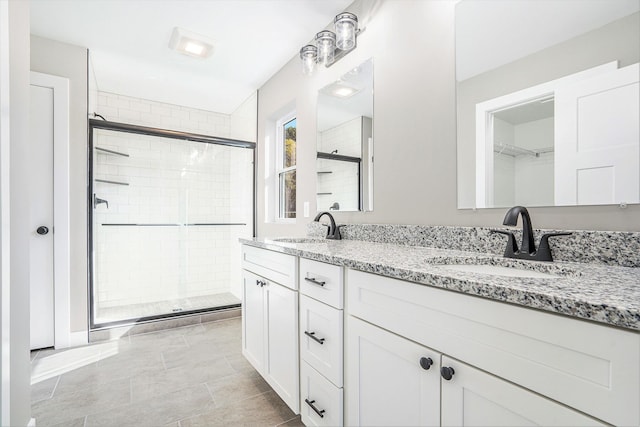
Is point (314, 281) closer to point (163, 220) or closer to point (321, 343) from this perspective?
point (321, 343)

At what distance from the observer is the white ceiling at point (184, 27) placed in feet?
6.95

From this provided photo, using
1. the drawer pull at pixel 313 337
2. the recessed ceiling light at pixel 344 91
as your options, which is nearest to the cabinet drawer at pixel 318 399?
the drawer pull at pixel 313 337

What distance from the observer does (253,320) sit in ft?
6.37

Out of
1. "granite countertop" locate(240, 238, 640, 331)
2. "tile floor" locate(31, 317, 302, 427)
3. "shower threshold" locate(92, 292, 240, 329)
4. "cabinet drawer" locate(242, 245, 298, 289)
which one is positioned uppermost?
"granite countertop" locate(240, 238, 640, 331)

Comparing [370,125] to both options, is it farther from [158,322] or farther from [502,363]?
[158,322]

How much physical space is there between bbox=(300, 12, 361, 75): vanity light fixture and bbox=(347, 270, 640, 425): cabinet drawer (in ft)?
5.52

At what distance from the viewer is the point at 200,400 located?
1763 mm

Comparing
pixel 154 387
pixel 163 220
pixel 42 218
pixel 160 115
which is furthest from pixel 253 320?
pixel 160 115

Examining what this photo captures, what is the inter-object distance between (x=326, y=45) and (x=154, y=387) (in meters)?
2.47

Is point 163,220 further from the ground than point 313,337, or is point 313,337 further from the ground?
point 163,220

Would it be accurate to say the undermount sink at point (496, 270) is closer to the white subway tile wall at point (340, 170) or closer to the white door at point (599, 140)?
the white door at point (599, 140)

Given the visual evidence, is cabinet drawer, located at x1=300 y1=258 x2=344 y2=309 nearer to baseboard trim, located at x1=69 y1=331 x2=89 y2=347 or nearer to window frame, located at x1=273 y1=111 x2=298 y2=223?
window frame, located at x1=273 y1=111 x2=298 y2=223

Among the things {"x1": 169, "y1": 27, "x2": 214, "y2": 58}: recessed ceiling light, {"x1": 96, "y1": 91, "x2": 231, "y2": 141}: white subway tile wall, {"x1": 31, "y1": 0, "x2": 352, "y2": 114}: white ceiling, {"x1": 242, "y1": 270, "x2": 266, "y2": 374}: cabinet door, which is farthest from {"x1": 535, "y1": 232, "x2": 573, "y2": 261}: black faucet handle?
{"x1": 96, "y1": 91, "x2": 231, "y2": 141}: white subway tile wall

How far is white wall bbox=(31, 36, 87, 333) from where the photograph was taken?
255 cm
